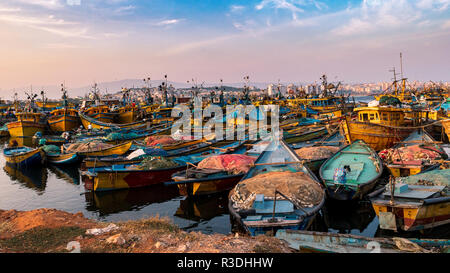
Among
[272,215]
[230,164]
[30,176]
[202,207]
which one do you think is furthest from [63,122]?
[272,215]

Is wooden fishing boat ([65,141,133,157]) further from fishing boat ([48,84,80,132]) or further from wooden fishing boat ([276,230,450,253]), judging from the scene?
fishing boat ([48,84,80,132])

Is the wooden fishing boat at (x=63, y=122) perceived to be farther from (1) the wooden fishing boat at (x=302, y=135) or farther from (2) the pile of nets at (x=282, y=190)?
(2) the pile of nets at (x=282, y=190)

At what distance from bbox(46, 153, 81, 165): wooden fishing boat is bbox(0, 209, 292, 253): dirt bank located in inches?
597

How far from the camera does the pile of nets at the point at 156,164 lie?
18273 mm

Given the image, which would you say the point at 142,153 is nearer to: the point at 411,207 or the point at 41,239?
the point at 41,239

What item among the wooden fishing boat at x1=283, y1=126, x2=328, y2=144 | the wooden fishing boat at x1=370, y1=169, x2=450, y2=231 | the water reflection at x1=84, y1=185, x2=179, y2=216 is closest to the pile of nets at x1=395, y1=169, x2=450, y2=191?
the wooden fishing boat at x1=370, y1=169, x2=450, y2=231

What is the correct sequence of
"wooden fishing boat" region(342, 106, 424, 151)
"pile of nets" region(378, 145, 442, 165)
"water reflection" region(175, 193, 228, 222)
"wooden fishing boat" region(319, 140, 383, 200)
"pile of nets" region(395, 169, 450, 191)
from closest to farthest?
"pile of nets" region(395, 169, 450, 191) < "wooden fishing boat" region(319, 140, 383, 200) < "water reflection" region(175, 193, 228, 222) < "pile of nets" region(378, 145, 442, 165) < "wooden fishing boat" region(342, 106, 424, 151)

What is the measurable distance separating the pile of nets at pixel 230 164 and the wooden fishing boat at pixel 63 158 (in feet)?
43.4

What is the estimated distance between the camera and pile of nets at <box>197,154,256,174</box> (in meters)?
16.5

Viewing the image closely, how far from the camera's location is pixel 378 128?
72.6ft

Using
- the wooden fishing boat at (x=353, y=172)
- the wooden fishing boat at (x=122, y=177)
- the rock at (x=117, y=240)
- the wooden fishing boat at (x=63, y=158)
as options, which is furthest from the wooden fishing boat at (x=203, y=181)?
the wooden fishing boat at (x=63, y=158)

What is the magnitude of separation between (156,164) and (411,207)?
1330cm
